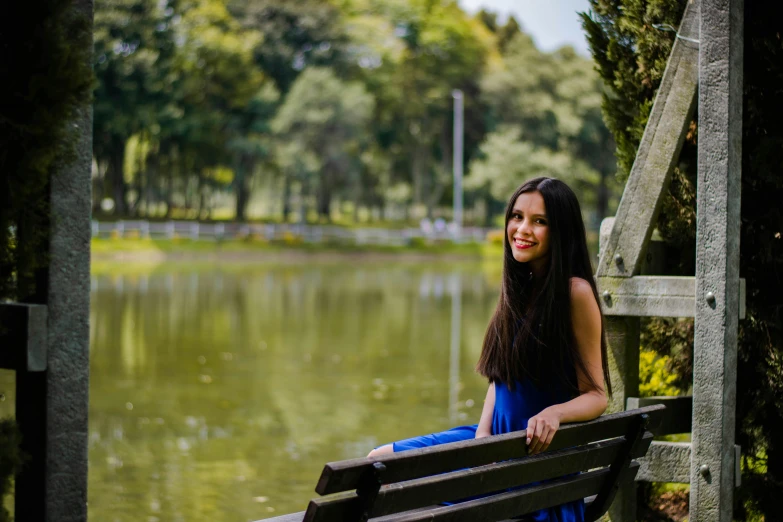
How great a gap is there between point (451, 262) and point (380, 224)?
17.9m

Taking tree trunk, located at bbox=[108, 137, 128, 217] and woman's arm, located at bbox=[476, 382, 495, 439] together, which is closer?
woman's arm, located at bbox=[476, 382, 495, 439]

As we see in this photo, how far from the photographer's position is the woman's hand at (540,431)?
10.6 ft

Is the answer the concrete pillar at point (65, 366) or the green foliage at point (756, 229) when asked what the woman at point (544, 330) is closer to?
the concrete pillar at point (65, 366)

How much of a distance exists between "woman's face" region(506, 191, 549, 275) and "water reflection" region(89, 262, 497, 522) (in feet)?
10.8

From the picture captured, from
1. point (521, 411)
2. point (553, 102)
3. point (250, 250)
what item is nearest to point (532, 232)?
point (521, 411)

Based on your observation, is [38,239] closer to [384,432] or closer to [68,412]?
[68,412]

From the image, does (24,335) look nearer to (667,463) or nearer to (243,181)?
(667,463)

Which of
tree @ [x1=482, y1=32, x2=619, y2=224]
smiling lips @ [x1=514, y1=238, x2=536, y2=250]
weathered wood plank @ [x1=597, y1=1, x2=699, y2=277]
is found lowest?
smiling lips @ [x1=514, y1=238, x2=536, y2=250]

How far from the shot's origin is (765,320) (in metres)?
4.55

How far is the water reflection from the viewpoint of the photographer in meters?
6.99

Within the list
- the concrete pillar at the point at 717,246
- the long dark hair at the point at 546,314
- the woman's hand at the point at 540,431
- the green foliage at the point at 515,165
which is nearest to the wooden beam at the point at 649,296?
the concrete pillar at the point at 717,246

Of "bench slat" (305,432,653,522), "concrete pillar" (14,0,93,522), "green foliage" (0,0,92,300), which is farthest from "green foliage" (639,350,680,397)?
"green foliage" (0,0,92,300)

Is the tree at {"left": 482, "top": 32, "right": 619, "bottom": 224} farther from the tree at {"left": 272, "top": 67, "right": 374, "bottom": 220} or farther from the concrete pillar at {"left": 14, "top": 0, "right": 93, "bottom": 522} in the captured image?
the concrete pillar at {"left": 14, "top": 0, "right": 93, "bottom": 522}

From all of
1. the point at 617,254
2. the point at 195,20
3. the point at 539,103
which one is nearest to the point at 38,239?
the point at 617,254
